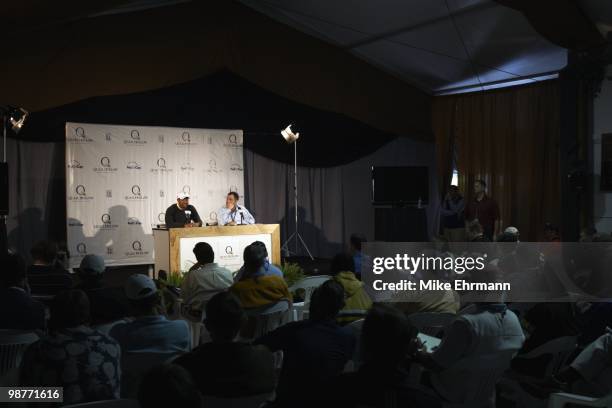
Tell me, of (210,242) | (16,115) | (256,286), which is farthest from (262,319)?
(16,115)

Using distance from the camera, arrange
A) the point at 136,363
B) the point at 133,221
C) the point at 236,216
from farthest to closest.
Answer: the point at 133,221 → the point at 236,216 → the point at 136,363

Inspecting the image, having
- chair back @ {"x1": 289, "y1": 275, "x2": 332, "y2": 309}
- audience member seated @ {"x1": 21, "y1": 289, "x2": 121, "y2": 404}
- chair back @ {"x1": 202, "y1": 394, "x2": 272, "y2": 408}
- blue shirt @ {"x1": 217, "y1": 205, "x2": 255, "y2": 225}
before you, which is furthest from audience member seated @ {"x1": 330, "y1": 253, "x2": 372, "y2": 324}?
blue shirt @ {"x1": 217, "y1": 205, "x2": 255, "y2": 225}

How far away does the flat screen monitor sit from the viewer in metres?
9.89

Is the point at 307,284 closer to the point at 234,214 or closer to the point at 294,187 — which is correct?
the point at 234,214

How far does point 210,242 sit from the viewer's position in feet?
25.1

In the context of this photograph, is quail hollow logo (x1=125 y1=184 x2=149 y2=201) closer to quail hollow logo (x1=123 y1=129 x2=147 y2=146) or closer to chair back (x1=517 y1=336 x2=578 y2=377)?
quail hollow logo (x1=123 y1=129 x2=147 y2=146)

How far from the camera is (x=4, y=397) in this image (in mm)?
2344

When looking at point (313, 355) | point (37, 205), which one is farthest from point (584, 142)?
point (37, 205)

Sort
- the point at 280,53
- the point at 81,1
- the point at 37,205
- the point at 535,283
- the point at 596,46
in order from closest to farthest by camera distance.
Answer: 1. the point at 535,283
2. the point at 81,1
3. the point at 596,46
4. the point at 37,205
5. the point at 280,53

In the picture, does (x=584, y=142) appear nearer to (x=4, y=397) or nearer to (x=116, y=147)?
(x=116, y=147)

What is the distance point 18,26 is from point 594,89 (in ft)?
22.3

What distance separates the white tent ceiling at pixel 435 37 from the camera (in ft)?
26.1

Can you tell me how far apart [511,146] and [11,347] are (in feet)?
26.8

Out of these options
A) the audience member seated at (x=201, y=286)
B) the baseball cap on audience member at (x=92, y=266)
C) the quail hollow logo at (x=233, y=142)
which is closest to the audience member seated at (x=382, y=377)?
the baseball cap on audience member at (x=92, y=266)
